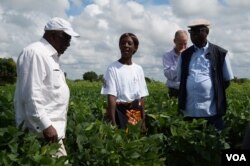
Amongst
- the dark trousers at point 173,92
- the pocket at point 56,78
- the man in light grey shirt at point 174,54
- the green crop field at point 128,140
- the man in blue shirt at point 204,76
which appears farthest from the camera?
the dark trousers at point 173,92

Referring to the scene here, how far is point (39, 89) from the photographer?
4.16 metres

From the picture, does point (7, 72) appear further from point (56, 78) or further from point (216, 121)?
point (56, 78)

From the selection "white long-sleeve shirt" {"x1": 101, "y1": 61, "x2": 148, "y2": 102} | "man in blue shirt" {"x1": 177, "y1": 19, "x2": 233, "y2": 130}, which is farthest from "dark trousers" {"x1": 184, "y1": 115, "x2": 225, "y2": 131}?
"white long-sleeve shirt" {"x1": 101, "y1": 61, "x2": 148, "y2": 102}

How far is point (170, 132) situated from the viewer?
651 cm

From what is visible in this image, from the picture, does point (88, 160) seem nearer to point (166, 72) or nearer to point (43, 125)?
point (43, 125)

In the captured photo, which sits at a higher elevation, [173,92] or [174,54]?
[174,54]

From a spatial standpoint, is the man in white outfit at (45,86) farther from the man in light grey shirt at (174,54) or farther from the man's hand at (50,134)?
the man in light grey shirt at (174,54)

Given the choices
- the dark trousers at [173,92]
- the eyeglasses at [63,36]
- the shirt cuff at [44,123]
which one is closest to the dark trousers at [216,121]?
the dark trousers at [173,92]

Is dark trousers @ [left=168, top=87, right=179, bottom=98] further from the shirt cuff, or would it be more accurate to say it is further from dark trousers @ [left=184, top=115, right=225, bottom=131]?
the shirt cuff

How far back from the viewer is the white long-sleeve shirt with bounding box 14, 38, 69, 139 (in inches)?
163

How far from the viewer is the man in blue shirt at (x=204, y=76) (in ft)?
19.8

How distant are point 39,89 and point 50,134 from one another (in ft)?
1.16

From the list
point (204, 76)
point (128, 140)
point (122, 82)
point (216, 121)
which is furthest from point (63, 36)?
point (216, 121)

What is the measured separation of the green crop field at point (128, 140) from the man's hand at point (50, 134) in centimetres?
8
